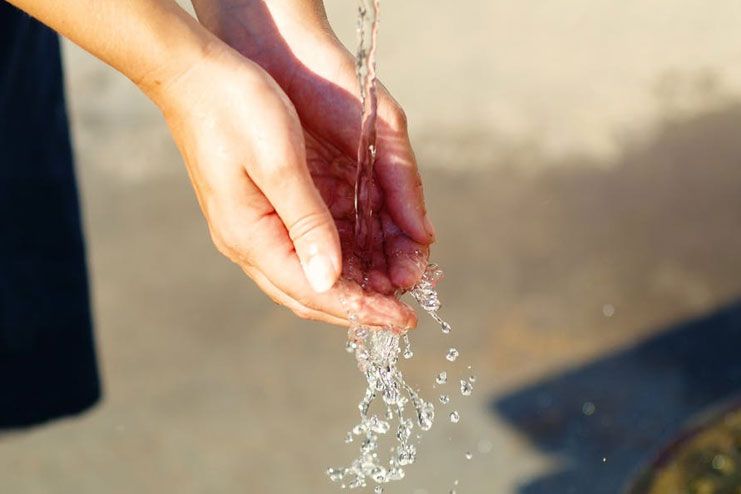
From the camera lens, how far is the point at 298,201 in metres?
1.16

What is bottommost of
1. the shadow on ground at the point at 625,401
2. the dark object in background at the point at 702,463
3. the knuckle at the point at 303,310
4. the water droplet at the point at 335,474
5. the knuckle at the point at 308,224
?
the water droplet at the point at 335,474

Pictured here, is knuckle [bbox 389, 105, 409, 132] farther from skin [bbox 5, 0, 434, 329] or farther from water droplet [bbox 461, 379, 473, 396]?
water droplet [bbox 461, 379, 473, 396]

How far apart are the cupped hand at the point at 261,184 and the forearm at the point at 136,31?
18mm

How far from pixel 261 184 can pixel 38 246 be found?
0.74 m

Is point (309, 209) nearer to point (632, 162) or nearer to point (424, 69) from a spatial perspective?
point (632, 162)

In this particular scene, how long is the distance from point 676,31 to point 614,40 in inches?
6.8

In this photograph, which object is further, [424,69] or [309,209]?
[424,69]

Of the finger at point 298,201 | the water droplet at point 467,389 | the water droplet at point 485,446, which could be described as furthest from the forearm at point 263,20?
the water droplet at point 485,446

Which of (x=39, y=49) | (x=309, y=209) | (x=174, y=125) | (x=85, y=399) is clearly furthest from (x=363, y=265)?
(x=85, y=399)

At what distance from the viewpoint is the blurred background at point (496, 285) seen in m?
2.06

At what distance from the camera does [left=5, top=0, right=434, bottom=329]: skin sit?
1.16m

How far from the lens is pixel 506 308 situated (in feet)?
7.55

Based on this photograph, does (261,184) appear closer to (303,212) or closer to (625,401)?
(303,212)

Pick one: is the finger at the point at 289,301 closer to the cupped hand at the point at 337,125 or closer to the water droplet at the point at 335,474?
the cupped hand at the point at 337,125
